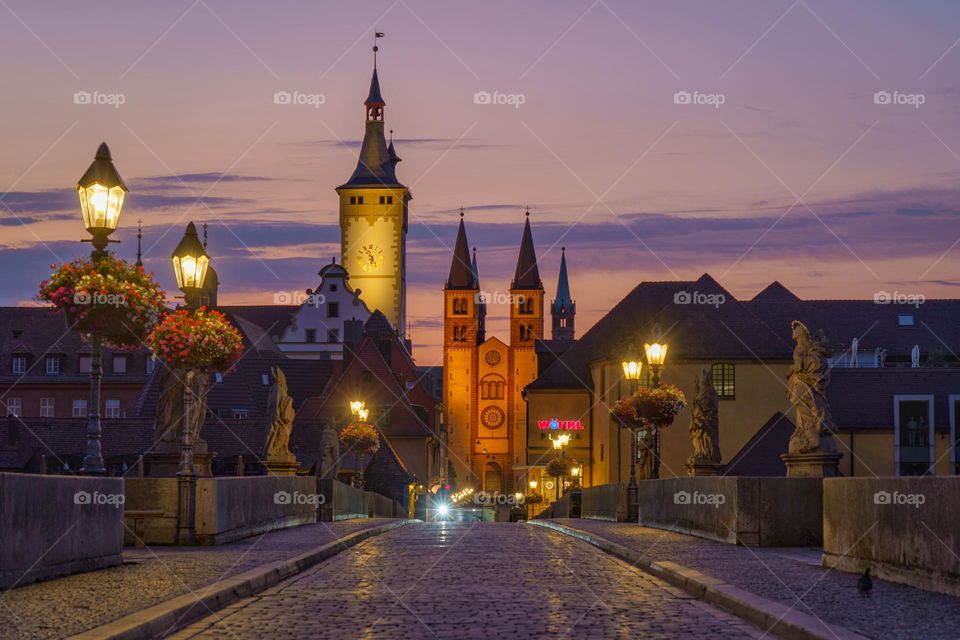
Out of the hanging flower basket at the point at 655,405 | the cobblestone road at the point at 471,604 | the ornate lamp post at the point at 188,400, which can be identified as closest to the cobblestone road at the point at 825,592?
the cobblestone road at the point at 471,604

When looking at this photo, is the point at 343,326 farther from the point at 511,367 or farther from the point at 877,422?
→ the point at 877,422

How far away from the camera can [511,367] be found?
167 m

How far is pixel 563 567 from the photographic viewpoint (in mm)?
18484

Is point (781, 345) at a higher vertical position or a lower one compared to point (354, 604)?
higher

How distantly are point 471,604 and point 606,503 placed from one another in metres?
28.7

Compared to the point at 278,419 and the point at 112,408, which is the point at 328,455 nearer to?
the point at 278,419

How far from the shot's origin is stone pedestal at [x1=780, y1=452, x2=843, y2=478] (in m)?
25.1

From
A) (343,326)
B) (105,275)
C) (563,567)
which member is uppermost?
(343,326)

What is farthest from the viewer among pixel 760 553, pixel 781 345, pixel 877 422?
pixel 781 345

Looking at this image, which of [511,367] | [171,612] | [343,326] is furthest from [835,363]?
[171,612]

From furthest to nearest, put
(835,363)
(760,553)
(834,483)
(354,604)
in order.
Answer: (835,363)
(760,553)
(834,483)
(354,604)

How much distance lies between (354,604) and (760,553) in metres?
7.69

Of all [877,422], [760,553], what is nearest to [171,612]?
[760,553]

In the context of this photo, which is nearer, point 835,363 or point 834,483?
point 834,483
